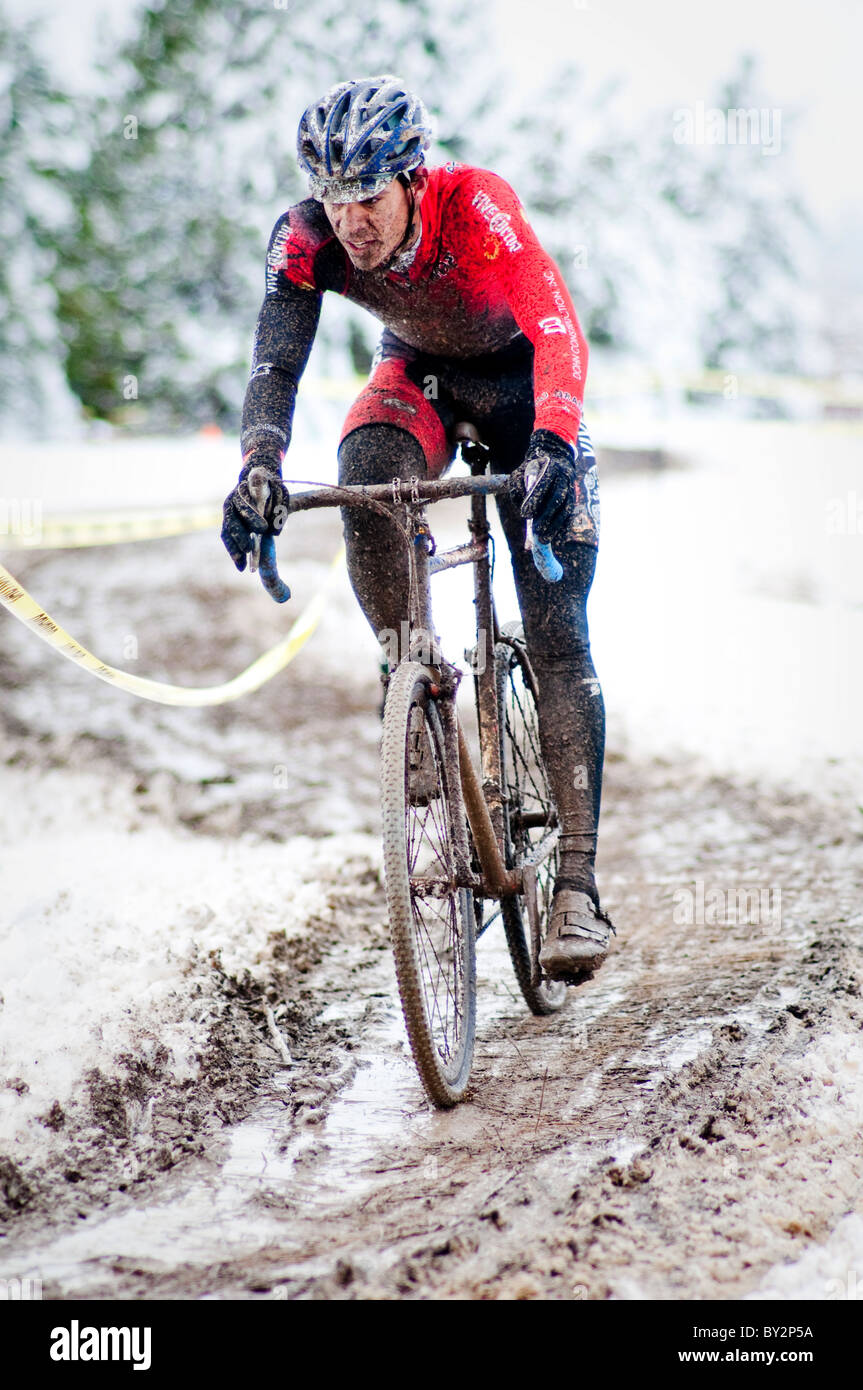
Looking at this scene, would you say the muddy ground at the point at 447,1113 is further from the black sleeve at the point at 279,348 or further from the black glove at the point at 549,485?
the black sleeve at the point at 279,348

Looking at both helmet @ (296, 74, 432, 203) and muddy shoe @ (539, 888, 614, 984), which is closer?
helmet @ (296, 74, 432, 203)

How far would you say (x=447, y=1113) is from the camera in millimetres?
2754

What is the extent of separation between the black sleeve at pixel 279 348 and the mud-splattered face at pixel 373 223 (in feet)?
0.60

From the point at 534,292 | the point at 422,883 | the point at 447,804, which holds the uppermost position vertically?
the point at 534,292

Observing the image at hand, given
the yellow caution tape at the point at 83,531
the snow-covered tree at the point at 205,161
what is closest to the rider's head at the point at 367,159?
the yellow caution tape at the point at 83,531

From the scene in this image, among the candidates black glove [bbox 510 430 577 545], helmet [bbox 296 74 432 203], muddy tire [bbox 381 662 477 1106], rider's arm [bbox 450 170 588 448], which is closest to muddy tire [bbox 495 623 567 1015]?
muddy tire [bbox 381 662 477 1106]

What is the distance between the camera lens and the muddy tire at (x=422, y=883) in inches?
94.9

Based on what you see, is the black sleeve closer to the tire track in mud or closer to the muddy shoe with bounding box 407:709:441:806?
the muddy shoe with bounding box 407:709:441:806

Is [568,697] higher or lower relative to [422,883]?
higher

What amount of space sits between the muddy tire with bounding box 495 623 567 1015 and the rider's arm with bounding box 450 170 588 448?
0.84 m

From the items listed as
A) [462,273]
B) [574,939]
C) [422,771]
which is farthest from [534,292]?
[574,939]

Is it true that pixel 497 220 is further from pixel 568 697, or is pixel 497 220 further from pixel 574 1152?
pixel 574 1152

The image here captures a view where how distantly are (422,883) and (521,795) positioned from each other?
33.7 inches

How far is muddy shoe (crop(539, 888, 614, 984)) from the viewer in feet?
9.45
